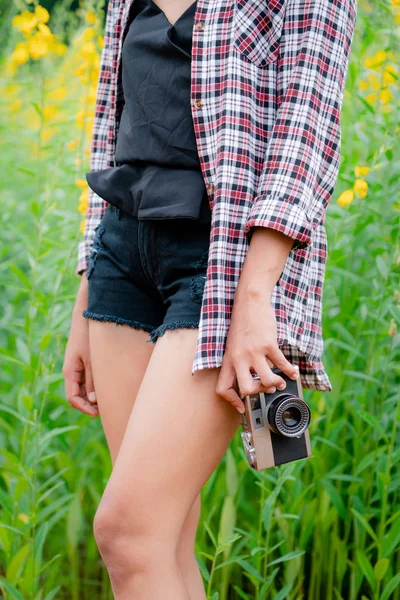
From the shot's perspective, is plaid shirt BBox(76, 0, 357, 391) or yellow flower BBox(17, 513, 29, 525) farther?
yellow flower BBox(17, 513, 29, 525)

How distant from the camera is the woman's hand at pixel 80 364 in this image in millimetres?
1453

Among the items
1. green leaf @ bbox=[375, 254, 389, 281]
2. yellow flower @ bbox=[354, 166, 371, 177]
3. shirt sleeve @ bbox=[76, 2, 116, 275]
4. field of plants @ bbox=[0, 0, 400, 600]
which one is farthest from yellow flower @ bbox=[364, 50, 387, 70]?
shirt sleeve @ bbox=[76, 2, 116, 275]

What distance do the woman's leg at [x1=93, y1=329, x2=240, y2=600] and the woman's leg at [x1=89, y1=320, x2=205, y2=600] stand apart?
172mm

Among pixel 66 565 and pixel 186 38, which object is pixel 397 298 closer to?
pixel 186 38

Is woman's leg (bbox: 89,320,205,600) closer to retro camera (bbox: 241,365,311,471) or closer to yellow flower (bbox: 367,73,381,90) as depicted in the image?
retro camera (bbox: 241,365,311,471)

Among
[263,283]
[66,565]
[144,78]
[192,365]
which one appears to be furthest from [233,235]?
[66,565]

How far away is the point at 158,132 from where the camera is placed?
1.15 metres

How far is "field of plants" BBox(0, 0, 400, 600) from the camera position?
1679 mm

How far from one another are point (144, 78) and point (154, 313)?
0.39 m

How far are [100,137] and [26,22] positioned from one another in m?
0.73

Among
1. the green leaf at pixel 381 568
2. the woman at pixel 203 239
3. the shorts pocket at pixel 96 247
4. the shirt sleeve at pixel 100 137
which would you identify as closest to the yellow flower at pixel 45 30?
the shirt sleeve at pixel 100 137

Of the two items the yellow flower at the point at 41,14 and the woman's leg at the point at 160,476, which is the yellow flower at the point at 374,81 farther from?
the woman's leg at the point at 160,476

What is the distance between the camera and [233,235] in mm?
1061

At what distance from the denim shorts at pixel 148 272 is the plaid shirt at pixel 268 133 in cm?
6
